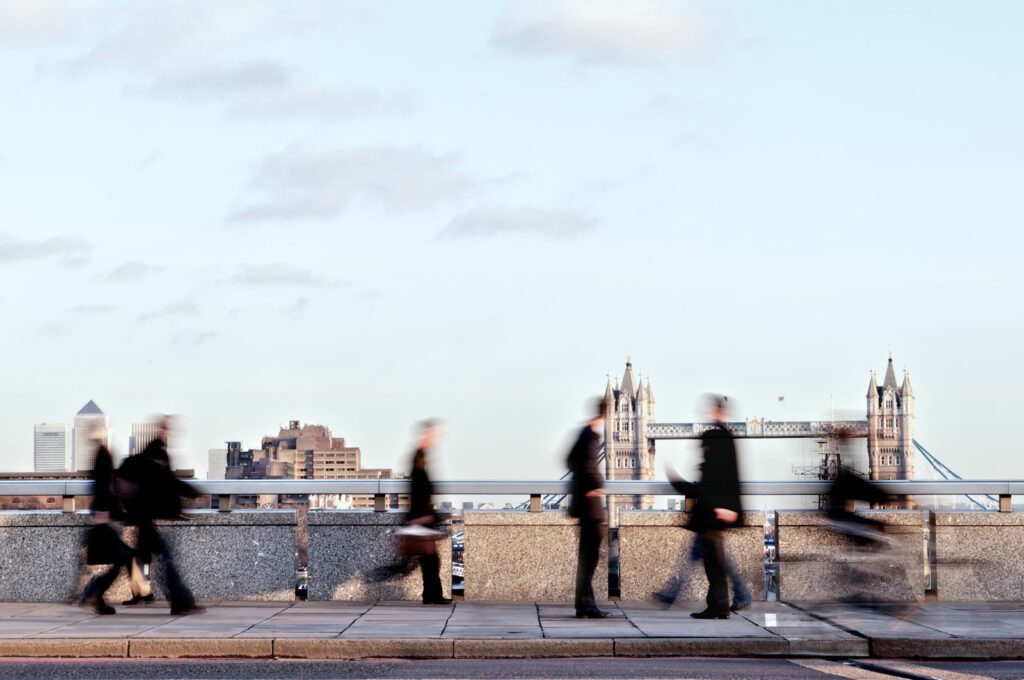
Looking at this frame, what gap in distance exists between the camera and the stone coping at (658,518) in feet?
45.2

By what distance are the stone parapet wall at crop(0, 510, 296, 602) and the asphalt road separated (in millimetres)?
3676

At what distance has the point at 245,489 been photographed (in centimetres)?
1383

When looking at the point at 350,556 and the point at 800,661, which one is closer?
the point at 800,661

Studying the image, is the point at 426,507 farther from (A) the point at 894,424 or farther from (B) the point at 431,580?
(A) the point at 894,424

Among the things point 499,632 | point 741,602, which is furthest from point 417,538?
point 741,602

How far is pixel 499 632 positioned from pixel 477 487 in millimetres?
3032

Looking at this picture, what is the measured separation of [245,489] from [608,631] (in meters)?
4.23

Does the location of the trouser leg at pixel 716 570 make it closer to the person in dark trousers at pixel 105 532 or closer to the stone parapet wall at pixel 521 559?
the stone parapet wall at pixel 521 559

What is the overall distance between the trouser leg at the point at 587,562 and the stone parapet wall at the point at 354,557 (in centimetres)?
178

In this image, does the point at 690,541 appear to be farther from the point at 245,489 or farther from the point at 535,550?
the point at 245,489

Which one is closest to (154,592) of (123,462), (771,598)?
(123,462)

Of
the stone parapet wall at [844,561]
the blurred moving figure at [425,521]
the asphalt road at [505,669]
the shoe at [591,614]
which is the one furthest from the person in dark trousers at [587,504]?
the asphalt road at [505,669]

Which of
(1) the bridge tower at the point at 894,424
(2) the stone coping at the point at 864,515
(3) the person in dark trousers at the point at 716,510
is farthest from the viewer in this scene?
(1) the bridge tower at the point at 894,424

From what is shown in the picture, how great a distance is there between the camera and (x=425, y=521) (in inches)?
517
